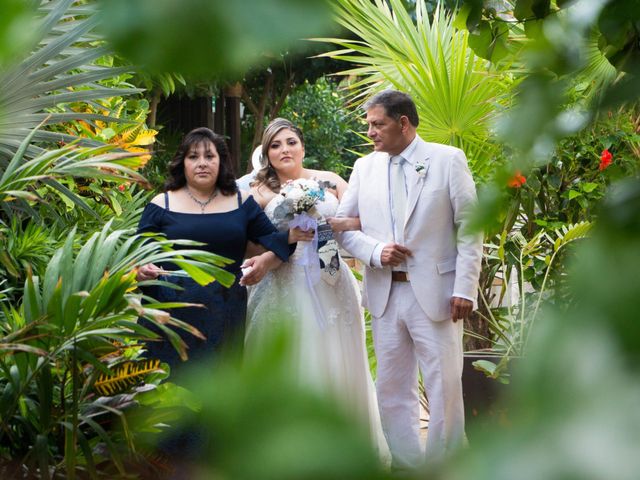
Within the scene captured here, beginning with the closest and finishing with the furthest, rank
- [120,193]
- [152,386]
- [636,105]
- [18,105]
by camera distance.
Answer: [636,105]
[152,386]
[18,105]
[120,193]

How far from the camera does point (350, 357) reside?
223 inches

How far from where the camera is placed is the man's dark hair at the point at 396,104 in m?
5.04

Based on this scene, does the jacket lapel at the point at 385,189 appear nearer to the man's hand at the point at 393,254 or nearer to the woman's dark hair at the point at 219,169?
the man's hand at the point at 393,254

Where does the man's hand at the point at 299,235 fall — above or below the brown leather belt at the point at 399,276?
above

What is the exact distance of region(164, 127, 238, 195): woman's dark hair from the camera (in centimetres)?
524

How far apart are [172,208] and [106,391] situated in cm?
205

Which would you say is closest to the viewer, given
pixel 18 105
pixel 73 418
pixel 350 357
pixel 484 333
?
pixel 73 418

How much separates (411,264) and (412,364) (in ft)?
2.03

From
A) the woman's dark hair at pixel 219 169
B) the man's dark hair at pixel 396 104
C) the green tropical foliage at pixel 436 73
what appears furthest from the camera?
the green tropical foliage at pixel 436 73

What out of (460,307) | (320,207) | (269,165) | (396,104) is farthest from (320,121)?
(460,307)

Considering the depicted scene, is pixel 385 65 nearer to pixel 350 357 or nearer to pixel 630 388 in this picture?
pixel 350 357

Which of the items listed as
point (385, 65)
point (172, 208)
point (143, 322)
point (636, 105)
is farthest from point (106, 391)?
point (385, 65)

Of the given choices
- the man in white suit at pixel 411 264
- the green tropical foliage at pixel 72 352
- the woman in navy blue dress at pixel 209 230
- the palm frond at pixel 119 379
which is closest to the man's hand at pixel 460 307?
the man in white suit at pixel 411 264

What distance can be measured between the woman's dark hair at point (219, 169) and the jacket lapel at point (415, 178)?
101 cm
